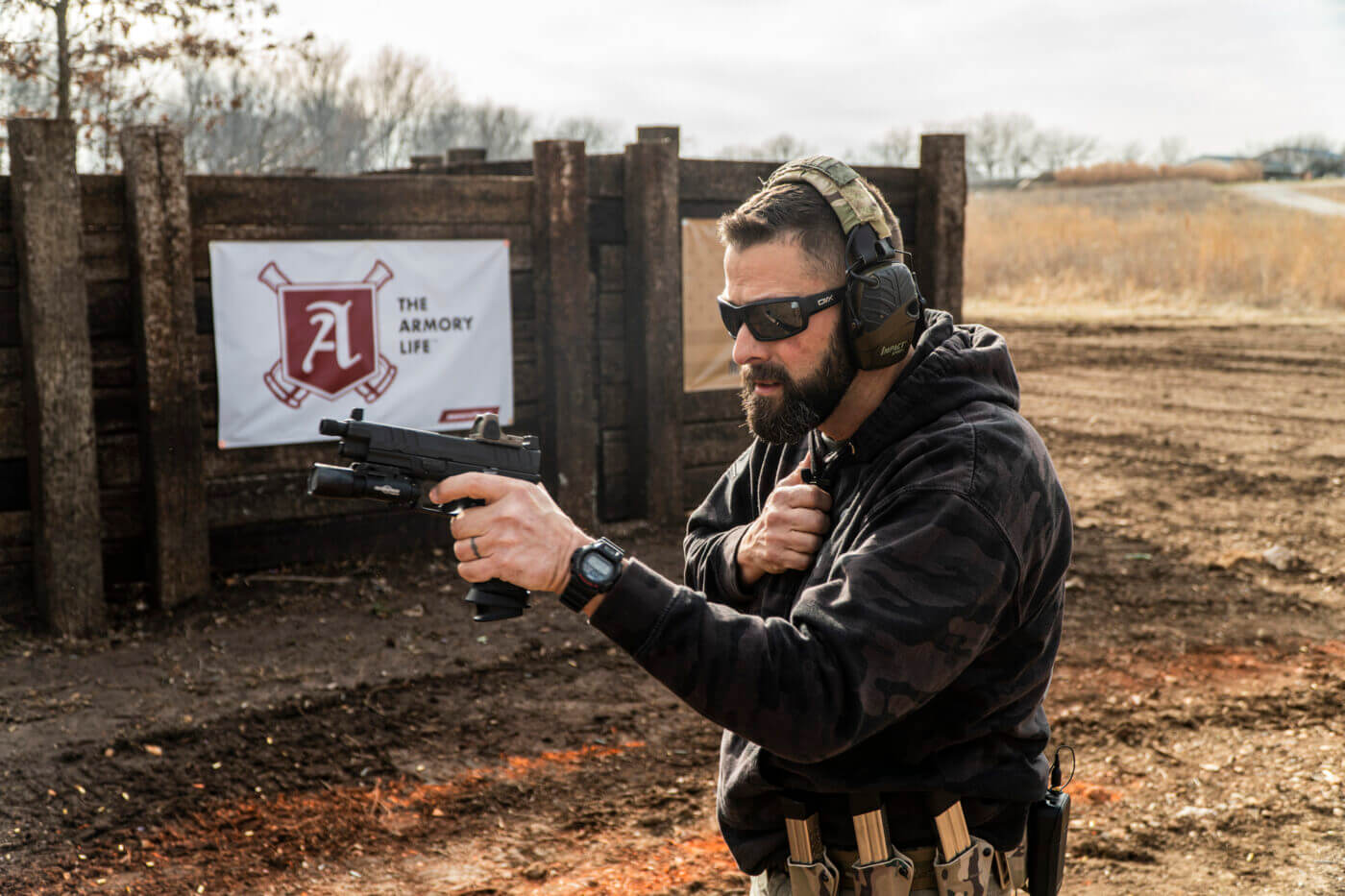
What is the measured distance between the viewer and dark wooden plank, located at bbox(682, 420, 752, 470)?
8742mm

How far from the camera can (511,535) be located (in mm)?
2102

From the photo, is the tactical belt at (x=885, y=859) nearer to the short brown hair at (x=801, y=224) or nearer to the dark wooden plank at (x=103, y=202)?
the short brown hair at (x=801, y=224)

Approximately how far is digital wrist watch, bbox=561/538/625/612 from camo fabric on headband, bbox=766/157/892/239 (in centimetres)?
79

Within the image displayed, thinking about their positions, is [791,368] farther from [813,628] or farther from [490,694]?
[490,694]

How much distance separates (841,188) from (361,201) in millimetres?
5447

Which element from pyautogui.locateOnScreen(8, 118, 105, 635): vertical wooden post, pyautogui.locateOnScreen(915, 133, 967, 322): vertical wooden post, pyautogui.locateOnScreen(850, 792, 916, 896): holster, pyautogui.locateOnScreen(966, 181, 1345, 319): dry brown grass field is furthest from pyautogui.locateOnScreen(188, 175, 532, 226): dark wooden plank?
pyautogui.locateOnScreen(966, 181, 1345, 319): dry brown grass field

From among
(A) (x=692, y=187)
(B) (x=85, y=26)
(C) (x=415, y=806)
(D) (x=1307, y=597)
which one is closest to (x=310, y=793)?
(C) (x=415, y=806)

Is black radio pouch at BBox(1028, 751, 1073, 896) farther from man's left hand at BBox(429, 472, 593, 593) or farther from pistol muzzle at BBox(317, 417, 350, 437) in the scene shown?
pistol muzzle at BBox(317, 417, 350, 437)

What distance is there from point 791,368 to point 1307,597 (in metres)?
6.45

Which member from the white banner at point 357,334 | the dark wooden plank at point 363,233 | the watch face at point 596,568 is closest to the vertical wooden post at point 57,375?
the dark wooden plank at point 363,233

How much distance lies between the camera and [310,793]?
4668 millimetres

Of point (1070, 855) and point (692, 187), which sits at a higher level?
point (692, 187)

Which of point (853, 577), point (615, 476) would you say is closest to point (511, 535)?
point (853, 577)

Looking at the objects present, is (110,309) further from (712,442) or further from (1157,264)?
(1157,264)
